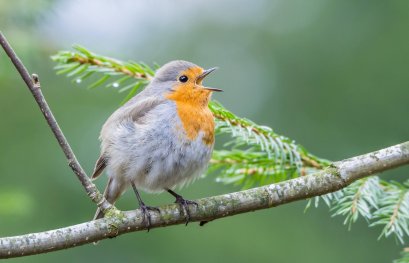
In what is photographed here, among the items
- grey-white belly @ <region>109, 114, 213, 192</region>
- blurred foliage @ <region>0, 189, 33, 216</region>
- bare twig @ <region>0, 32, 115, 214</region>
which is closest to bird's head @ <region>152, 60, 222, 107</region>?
grey-white belly @ <region>109, 114, 213, 192</region>

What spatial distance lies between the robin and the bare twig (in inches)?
28.2

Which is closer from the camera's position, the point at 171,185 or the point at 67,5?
the point at 171,185

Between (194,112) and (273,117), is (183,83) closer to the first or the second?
(194,112)

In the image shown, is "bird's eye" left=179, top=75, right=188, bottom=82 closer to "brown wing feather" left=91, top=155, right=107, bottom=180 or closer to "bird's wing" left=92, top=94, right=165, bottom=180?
"bird's wing" left=92, top=94, right=165, bottom=180

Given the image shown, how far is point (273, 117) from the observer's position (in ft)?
28.4

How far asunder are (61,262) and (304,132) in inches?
132

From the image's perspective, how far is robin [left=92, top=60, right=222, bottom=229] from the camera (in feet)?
14.5

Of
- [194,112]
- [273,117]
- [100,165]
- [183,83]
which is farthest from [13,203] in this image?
[273,117]

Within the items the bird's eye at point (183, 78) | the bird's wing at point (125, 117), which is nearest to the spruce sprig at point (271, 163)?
the bird's wing at point (125, 117)

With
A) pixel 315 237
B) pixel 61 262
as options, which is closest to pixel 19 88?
pixel 61 262

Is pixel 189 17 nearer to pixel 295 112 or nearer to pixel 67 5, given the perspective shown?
pixel 295 112

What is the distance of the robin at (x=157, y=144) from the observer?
4.42 metres

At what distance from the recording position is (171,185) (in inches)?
183

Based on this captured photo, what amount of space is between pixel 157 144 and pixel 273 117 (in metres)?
4.41
